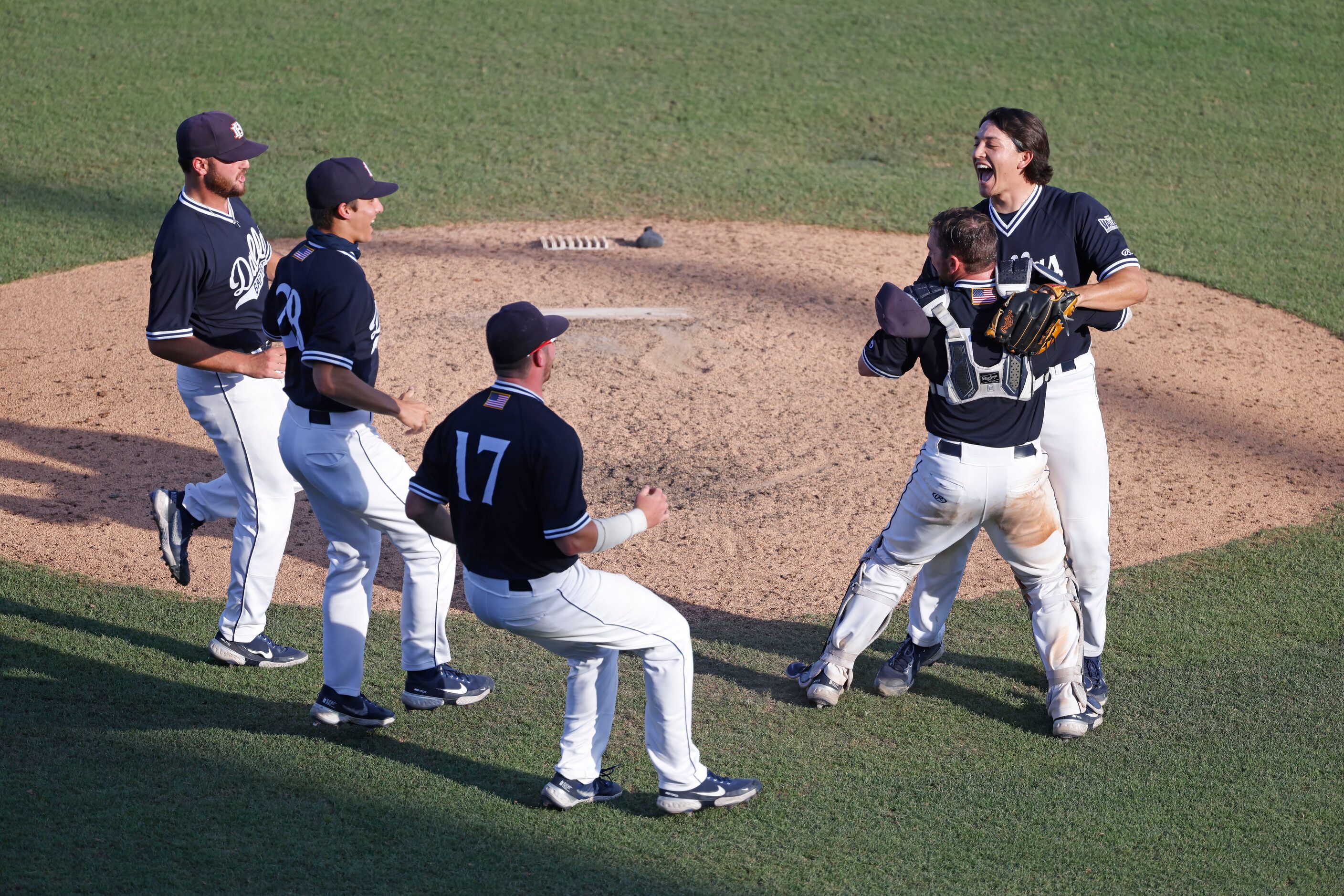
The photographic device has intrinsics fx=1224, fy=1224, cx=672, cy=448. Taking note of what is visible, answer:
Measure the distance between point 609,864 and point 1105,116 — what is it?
11072mm

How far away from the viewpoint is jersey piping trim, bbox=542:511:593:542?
3.37 metres

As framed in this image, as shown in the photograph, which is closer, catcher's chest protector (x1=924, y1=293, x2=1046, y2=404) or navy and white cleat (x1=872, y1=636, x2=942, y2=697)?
catcher's chest protector (x1=924, y1=293, x2=1046, y2=404)

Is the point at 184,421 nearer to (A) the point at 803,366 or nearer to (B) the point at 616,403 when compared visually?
(B) the point at 616,403

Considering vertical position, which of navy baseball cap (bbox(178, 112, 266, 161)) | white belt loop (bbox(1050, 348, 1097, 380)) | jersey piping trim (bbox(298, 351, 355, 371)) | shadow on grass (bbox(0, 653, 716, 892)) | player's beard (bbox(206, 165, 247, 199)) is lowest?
shadow on grass (bbox(0, 653, 716, 892))

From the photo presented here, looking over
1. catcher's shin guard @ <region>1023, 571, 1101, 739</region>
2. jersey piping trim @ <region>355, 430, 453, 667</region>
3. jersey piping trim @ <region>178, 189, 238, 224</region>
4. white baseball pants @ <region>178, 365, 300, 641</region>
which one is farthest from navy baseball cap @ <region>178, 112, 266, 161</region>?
catcher's shin guard @ <region>1023, 571, 1101, 739</region>

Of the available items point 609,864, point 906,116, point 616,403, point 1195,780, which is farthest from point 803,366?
point 906,116

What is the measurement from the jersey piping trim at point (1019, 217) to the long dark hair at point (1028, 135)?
6 centimetres

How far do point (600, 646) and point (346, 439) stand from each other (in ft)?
3.88

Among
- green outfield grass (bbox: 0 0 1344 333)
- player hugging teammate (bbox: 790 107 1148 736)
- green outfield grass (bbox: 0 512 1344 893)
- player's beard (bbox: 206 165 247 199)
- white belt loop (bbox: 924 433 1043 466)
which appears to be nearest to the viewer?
green outfield grass (bbox: 0 512 1344 893)

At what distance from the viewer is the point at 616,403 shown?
7.15 m

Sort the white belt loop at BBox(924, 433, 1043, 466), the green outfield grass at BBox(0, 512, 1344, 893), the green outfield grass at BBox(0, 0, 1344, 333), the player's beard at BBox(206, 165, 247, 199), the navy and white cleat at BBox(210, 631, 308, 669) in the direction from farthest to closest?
the green outfield grass at BBox(0, 0, 1344, 333), the navy and white cleat at BBox(210, 631, 308, 669), the player's beard at BBox(206, 165, 247, 199), the white belt loop at BBox(924, 433, 1043, 466), the green outfield grass at BBox(0, 512, 1344, 893)

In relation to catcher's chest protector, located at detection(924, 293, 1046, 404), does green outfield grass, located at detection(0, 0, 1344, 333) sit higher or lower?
higher

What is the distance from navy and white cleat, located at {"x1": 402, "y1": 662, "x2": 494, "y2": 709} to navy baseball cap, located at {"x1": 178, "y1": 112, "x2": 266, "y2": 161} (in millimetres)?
1998

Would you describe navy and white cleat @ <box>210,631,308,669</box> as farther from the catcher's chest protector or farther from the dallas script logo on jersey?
the catcher's chest protector
